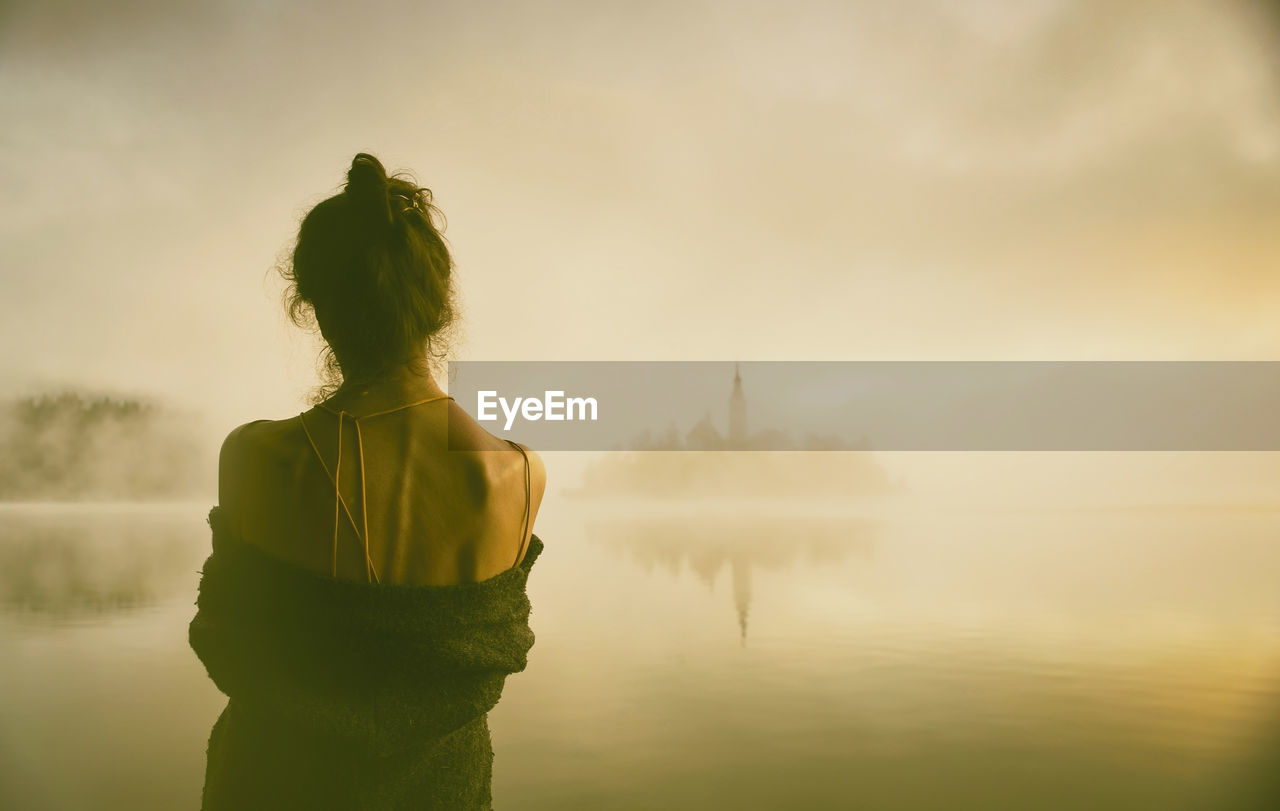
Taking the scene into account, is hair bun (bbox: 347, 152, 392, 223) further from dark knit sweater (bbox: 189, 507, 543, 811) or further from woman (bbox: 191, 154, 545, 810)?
dark knit sweater (bbox: 189, 507, 543, 811)

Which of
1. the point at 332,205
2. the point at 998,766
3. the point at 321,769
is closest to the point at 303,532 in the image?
the point at 321,769

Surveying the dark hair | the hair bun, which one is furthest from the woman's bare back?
the hair bun

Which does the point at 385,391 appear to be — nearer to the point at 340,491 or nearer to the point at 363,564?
the point at 340,491

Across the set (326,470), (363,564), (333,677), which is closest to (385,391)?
(326,470)

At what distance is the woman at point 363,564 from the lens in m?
1.37

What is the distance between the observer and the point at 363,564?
1376mm

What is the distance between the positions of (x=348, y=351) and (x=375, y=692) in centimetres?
64

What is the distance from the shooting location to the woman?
1369 millimetres

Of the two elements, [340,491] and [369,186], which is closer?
[340,491]

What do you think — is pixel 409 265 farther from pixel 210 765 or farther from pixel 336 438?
pixel 210 765

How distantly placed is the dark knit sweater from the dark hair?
0.43m

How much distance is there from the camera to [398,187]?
4.97 ft

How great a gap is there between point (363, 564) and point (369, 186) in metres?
0.73

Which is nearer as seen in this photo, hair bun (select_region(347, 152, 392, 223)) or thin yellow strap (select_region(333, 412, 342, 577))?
thin yellow strap (select_region(333, 412, 342, 577))
